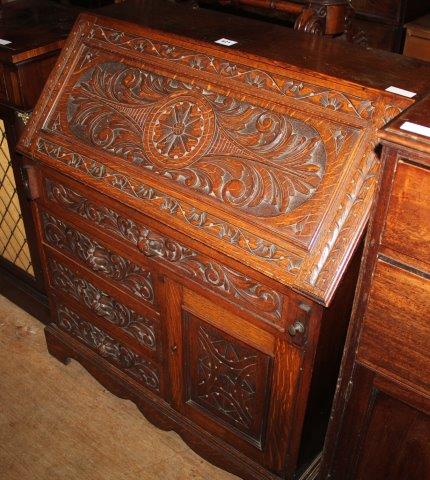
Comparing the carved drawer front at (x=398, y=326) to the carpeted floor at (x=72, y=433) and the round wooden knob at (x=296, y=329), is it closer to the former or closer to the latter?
Answer: the round wooden knob at (x=296, y=329)

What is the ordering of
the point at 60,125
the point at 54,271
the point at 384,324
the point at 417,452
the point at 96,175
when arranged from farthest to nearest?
1. the point at 54,271
2. the point at 60,125
3. the point at 96,175
4. the point at 417,452
5. the point at 384,324

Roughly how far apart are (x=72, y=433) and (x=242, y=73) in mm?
1359

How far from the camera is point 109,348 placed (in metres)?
2.07

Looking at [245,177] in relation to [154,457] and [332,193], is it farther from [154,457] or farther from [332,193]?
[154,457]

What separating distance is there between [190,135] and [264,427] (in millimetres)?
840

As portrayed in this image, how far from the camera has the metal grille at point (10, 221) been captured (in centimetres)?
217

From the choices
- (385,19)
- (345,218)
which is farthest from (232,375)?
(385,19)

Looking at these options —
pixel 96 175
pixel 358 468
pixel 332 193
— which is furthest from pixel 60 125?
pixel 358 468

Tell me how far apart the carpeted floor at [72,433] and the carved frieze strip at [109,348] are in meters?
0.20

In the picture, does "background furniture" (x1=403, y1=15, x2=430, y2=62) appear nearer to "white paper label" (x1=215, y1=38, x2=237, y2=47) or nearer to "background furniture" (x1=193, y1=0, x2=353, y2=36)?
"background furniture" (x1=193, y1=0, x2=353, y2=36)

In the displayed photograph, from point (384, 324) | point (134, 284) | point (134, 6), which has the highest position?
point (134, 6)

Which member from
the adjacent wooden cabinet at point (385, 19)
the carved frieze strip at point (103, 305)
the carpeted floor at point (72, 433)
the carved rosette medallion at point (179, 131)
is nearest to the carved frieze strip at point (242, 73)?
the carved rosette medallion at point (179, 131)

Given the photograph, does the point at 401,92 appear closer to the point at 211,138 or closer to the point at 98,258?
the point at 211,138

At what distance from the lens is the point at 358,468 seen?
59.7 inches
